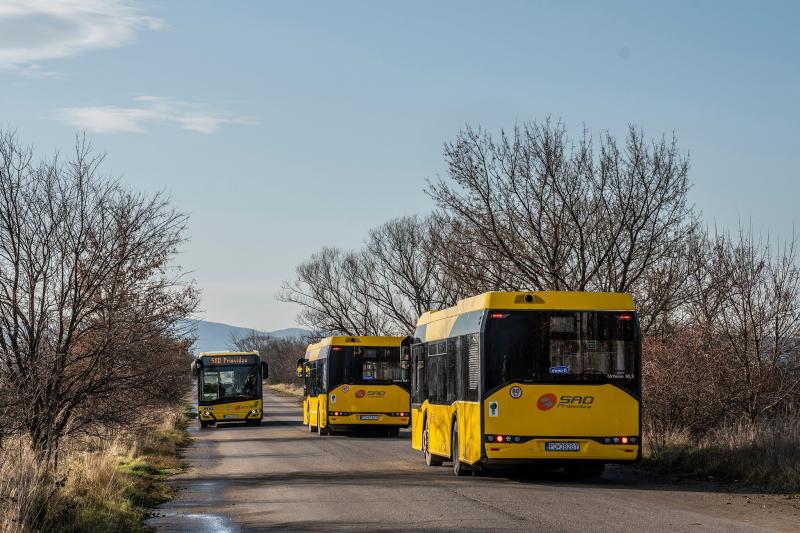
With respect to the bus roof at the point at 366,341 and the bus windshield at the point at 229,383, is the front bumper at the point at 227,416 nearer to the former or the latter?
the bus windshield at the point at 229,383

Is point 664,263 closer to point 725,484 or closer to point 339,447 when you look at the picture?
point 339,447

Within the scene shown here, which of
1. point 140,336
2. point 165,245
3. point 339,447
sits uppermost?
point 165,245

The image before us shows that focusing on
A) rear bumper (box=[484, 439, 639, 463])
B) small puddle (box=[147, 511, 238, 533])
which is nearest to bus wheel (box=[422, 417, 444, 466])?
rear bumper (box=[484, 439, 639, 463])

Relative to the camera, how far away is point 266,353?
567 feet

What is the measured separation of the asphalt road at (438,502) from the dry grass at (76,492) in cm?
51

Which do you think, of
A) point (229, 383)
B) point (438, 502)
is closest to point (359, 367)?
point (229, 383)

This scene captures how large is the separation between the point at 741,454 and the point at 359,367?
19.4 metres

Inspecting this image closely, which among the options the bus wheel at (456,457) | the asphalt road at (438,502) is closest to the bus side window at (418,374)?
the asphalt road at (438,502)

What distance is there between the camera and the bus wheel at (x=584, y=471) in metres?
20.4

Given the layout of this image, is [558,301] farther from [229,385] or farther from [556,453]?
[229,385]

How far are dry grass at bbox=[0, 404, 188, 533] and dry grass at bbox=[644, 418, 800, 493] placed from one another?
349 inches

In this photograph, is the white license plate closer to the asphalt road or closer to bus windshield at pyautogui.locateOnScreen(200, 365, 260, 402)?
the asphalt road

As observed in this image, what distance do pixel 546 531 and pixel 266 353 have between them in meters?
162

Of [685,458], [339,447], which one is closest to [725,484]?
[685,458]
